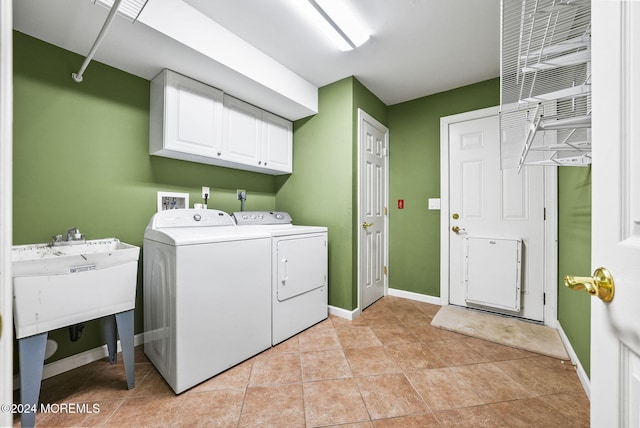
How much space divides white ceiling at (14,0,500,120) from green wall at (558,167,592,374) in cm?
127

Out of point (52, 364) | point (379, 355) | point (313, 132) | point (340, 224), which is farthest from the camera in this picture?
point (313, 132)

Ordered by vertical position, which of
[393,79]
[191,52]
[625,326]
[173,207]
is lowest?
[625,326]

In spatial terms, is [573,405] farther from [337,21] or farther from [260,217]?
[337,21]

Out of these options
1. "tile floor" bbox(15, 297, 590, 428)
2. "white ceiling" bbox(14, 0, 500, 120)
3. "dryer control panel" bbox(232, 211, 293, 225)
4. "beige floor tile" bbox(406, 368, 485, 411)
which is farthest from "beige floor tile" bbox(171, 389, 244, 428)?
"white ceiling" bbox(14, 0, 500, 120)

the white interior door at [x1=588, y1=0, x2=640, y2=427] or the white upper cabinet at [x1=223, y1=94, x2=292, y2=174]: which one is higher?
the white upper cabinet at [x1=223, y1=94, x2=292, y2=174]

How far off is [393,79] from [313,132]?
0.99m

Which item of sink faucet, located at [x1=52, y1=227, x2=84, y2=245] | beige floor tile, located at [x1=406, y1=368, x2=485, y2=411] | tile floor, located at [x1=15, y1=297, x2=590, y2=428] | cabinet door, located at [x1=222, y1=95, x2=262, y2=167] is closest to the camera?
tile floor, located at [x1=15, y1=297, x2=590, y2=428]

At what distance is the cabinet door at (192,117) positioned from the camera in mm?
1906

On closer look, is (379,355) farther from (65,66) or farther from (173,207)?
(65,66)

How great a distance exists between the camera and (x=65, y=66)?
171 cm

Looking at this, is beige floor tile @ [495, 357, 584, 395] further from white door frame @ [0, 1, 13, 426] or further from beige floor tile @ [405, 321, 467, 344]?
white door frame @ [0, 1, 13, 426]

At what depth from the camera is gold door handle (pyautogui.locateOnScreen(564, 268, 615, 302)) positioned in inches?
19.5

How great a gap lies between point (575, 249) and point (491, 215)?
0.87 m

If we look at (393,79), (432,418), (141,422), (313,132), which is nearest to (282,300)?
(141,422)
